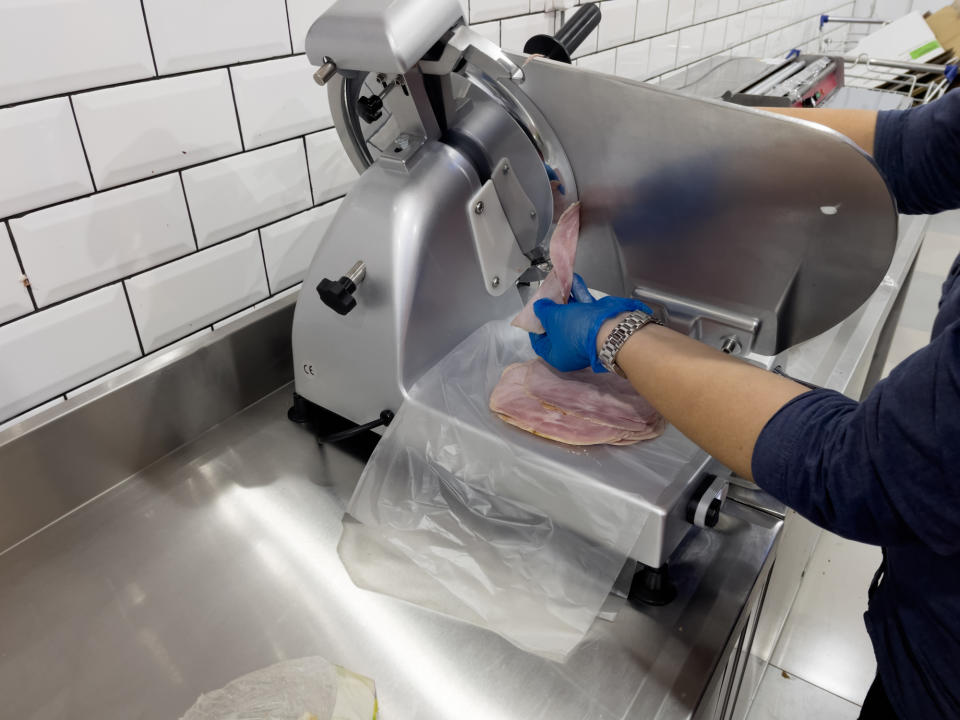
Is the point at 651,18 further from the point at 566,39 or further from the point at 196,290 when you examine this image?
the point at 196,290

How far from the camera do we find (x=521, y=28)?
4.45 ft

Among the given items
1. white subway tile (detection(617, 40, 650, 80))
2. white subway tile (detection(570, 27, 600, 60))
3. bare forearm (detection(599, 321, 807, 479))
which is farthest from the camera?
white subway tile (detection(617, 40, 650, 80))

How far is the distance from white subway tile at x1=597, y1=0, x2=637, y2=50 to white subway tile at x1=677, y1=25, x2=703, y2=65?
0.93ft

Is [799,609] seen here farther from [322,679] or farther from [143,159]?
[143,159]

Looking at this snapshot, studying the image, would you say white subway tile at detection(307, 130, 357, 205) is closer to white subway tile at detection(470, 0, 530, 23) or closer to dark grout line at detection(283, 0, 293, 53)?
dark grout line at detection(283, 0, 293, 53)

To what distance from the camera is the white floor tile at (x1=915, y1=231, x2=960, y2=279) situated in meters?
2.99

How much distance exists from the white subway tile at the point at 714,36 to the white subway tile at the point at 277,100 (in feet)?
4.57

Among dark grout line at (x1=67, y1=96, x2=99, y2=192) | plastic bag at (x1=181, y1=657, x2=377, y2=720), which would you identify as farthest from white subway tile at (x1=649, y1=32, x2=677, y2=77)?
plastic bag at (x1=181, y1=657, x2=377, y2=720)

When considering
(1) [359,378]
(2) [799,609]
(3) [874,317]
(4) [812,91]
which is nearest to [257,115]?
(1) [359,378]

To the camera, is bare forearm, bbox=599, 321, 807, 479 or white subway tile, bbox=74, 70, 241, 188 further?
white subway tile, bbox=74, 70, 241, 188

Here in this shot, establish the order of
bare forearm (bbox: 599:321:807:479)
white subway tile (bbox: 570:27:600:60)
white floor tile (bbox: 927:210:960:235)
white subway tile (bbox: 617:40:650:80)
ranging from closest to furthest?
1. bare forearm (bbox: 599:321:807:479)
2. white subway tile (bbox: 570:27:600:60)
3. white subway tile (bbox: 617:40:650:80)
4. white floor tile (bbox: 927:210:960:235)

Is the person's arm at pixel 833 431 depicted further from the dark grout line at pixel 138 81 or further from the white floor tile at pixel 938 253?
the white floor tile at pixel 938 253

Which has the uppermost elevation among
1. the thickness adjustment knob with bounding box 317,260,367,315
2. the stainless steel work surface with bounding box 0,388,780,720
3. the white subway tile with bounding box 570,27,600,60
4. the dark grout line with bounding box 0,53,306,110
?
the dark grout line with bounding box 0,53,306,110

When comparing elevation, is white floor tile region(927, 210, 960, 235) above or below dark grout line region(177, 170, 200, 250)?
below
